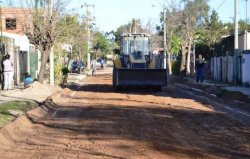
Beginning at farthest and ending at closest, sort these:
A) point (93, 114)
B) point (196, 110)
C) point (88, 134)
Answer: point (196, 110), point (93, 114), point (88, 134)

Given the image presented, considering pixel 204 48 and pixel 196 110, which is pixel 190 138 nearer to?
pixel 196 110

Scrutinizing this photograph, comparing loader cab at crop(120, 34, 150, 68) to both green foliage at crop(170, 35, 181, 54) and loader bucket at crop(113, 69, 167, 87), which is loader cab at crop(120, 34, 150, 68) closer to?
loader bucket at crop(113, 69, 167, 87)

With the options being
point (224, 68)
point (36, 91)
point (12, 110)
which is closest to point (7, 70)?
point (36, 91)

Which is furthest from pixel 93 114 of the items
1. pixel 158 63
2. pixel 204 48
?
pixel 204 48

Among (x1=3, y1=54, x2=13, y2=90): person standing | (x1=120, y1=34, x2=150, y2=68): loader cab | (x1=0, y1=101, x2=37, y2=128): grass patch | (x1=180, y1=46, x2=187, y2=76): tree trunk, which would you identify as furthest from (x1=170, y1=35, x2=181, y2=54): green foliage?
(x1=0, y1=101, x2=37, y2=128): grass patch

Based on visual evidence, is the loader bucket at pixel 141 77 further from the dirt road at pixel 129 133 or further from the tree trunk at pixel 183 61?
the tree trunk at pixel 183 61

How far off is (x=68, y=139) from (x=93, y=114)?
5775 mm

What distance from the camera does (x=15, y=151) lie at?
11578mm

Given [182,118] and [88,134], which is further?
[182,118]

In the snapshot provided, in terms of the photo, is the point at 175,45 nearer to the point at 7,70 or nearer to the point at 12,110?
the point at 7,70

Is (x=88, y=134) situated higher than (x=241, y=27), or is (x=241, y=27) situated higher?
(x=241, y=27)

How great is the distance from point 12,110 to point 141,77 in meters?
12.3

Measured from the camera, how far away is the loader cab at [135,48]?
104 ft

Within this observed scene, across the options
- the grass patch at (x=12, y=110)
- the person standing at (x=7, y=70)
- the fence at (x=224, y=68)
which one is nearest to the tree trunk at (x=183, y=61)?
the fence at (x=224, y=68)
